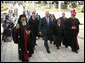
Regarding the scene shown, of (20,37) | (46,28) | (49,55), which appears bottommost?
(49,55)

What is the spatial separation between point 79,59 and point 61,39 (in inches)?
100

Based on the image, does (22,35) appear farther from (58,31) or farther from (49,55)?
(58,31)

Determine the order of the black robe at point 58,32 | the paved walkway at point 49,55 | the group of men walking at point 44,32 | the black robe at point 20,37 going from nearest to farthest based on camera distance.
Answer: the black robe at point 20,37 → the group of men walking at point 44,32 → the paved walkway at point 49,55 → the black robe at point 58,32

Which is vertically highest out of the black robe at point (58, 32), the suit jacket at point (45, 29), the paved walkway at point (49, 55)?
the suit jacket at point (45, 29)

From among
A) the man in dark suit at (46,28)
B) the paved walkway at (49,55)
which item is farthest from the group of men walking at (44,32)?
the paved walkway at (49,55)

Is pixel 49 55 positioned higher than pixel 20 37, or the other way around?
pixel 20 37

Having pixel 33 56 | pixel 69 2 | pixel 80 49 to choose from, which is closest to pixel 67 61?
pixel 33 56

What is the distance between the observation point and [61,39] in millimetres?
11305

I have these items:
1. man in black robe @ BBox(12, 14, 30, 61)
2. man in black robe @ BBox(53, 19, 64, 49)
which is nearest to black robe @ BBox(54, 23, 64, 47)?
man in black robe @ BBox(53, 19, 64, 49)

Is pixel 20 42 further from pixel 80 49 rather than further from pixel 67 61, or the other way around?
pixel 80 49

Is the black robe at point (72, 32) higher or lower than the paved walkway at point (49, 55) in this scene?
higher

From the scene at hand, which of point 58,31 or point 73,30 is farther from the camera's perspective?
point 58,31

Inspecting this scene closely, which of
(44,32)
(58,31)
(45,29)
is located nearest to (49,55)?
(44,32)

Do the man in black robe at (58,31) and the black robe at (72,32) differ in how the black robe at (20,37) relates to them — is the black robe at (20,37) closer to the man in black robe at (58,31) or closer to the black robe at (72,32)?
the black robe at (72,32)
